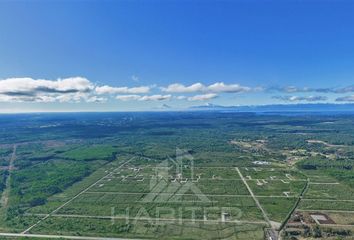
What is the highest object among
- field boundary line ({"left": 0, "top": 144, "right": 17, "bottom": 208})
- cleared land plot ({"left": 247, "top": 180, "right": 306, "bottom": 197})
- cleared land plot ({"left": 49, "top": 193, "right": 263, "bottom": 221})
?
cleared land plot ({"left": 247, "top": 180, "right": 306, "bottom": 197})

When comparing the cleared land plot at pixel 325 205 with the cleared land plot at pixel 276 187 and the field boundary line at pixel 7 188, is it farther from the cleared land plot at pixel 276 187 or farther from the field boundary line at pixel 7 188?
the field boundary line at pixel 7 188

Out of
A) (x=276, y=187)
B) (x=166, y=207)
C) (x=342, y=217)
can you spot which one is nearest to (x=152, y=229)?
(x=166, y=207)

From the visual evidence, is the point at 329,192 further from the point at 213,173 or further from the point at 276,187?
the point at 213,173

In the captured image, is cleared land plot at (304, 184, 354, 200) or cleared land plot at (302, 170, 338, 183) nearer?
cleared land plot at (304, 184, 354, 200)

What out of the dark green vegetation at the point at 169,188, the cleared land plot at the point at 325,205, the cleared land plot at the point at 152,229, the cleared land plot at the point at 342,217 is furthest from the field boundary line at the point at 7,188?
the cleared land plot at the point at 342,217

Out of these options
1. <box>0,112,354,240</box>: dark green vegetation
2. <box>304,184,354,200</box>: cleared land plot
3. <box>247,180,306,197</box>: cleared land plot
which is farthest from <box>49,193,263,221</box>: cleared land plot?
<box>304,184,354,200</box>: cleared land plot

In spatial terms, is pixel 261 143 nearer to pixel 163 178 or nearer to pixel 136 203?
pixel 163 178

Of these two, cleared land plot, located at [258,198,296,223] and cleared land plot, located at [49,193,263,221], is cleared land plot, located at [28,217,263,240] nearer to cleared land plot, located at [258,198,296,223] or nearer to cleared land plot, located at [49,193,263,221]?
cleared land plot, located at [49,193,263,221]

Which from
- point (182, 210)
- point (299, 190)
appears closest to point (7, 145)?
point (182, 210)
